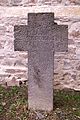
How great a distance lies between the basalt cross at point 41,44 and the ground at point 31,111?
353 mm

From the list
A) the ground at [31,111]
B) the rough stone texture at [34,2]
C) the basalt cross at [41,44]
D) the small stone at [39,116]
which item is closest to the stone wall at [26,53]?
the rough stone texture at [34,2]

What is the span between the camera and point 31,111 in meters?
5.78

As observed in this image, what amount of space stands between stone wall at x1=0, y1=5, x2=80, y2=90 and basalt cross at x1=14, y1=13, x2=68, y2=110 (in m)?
1.33

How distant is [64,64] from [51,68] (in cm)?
138

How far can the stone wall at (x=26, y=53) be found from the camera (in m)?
6.75

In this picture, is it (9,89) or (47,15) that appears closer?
(47,15)

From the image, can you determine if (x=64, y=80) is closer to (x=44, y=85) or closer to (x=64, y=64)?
(x=64, y=64)

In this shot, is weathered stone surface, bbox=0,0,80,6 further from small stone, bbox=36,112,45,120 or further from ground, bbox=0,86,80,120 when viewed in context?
small stone, bbox=36,112,45,120

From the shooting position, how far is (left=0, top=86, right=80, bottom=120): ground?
18.6ft

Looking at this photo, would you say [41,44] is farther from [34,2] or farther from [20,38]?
[34,2]

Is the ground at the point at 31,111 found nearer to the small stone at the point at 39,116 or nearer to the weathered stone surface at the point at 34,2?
the small stone at the point at 39,116

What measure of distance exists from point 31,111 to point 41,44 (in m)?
1.12

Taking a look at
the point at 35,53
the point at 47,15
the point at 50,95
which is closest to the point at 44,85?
the point at 50,95

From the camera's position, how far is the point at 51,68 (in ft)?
18.2
